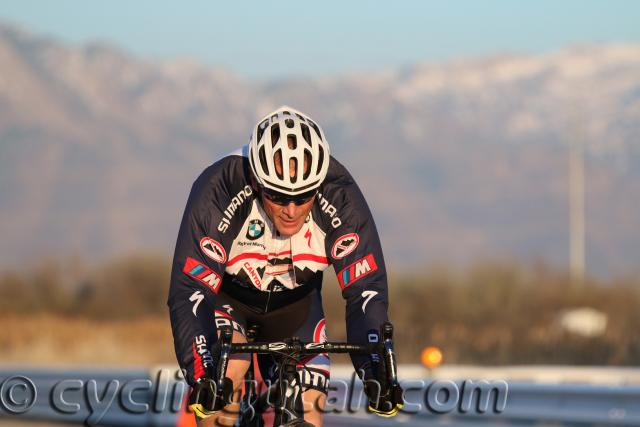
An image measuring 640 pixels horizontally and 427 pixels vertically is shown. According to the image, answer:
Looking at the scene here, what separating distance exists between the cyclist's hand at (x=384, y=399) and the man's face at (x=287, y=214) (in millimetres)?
899

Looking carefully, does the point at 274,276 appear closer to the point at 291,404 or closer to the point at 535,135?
the point at 291,404

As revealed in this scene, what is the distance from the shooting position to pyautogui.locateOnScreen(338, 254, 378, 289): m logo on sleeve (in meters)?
6.97

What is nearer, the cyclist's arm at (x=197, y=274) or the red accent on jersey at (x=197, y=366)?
Answer: the red accent on jersey at (x=197, y=366)

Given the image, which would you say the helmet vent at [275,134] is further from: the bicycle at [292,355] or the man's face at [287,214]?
the bicycle at [292,355]

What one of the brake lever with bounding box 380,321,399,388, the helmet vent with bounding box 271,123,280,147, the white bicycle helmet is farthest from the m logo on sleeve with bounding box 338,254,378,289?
the helmet vent with bounding box 271,123,280,147

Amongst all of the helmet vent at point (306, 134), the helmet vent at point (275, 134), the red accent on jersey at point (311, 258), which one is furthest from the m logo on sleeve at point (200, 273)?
the helmet vent at point (306, 134)

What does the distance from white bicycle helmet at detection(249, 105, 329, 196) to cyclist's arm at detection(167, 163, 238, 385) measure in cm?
Result: 46

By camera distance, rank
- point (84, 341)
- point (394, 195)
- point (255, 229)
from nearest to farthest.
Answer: point (255, 229) < point (84, 341) < point (394, 195)

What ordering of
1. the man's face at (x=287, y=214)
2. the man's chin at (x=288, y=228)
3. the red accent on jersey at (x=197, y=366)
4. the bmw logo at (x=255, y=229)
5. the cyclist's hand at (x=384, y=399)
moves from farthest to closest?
the bmw logo at (x=255, y=229) < the man's chin at (x=288, y=228) < the man's face at (x=287, y=214) < the red accent on jersey at (x=197, y=366) < the cyclist's hand at (x=384, y=399)

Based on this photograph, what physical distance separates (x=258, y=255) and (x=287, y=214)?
0.56 meters

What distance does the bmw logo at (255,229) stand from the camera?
23.5 ft

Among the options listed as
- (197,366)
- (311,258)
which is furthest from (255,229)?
(197,366)

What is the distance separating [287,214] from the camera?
6715mm

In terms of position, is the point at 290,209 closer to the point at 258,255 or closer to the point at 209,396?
the point at 258,255
